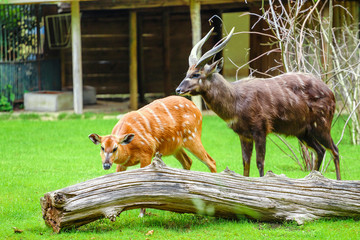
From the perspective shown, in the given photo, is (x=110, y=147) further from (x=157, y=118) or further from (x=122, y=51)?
(x=122, y=51)

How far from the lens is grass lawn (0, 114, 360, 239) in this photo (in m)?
5.02

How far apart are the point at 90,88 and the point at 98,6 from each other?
97.3 inches

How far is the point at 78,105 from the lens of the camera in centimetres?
1288

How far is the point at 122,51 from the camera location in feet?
52.7

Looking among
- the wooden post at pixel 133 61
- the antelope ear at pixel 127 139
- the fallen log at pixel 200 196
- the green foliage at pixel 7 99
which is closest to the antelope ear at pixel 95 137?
the antelope ear at pixel 127 139

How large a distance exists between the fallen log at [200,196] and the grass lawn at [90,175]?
12 centimetres

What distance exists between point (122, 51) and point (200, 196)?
11430 millimetres

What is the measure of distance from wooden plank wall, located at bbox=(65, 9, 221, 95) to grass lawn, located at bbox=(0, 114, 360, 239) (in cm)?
357

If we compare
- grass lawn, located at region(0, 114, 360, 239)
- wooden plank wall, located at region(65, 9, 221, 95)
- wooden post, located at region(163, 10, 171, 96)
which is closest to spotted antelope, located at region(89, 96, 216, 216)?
grass lawn, located at region(0, 114, 360, 239)

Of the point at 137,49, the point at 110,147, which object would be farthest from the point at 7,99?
the point at 110,147

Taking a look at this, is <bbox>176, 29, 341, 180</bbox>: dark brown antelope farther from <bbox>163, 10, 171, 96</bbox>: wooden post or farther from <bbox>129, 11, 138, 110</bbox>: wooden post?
<bbox>163, 10, 171, 96</bbox>: wooden post

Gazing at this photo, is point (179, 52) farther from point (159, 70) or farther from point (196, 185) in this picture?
point (196, 185)

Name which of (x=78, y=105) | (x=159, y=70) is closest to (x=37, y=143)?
(x=78, y=105)

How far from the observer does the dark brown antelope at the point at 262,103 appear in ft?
18.7
